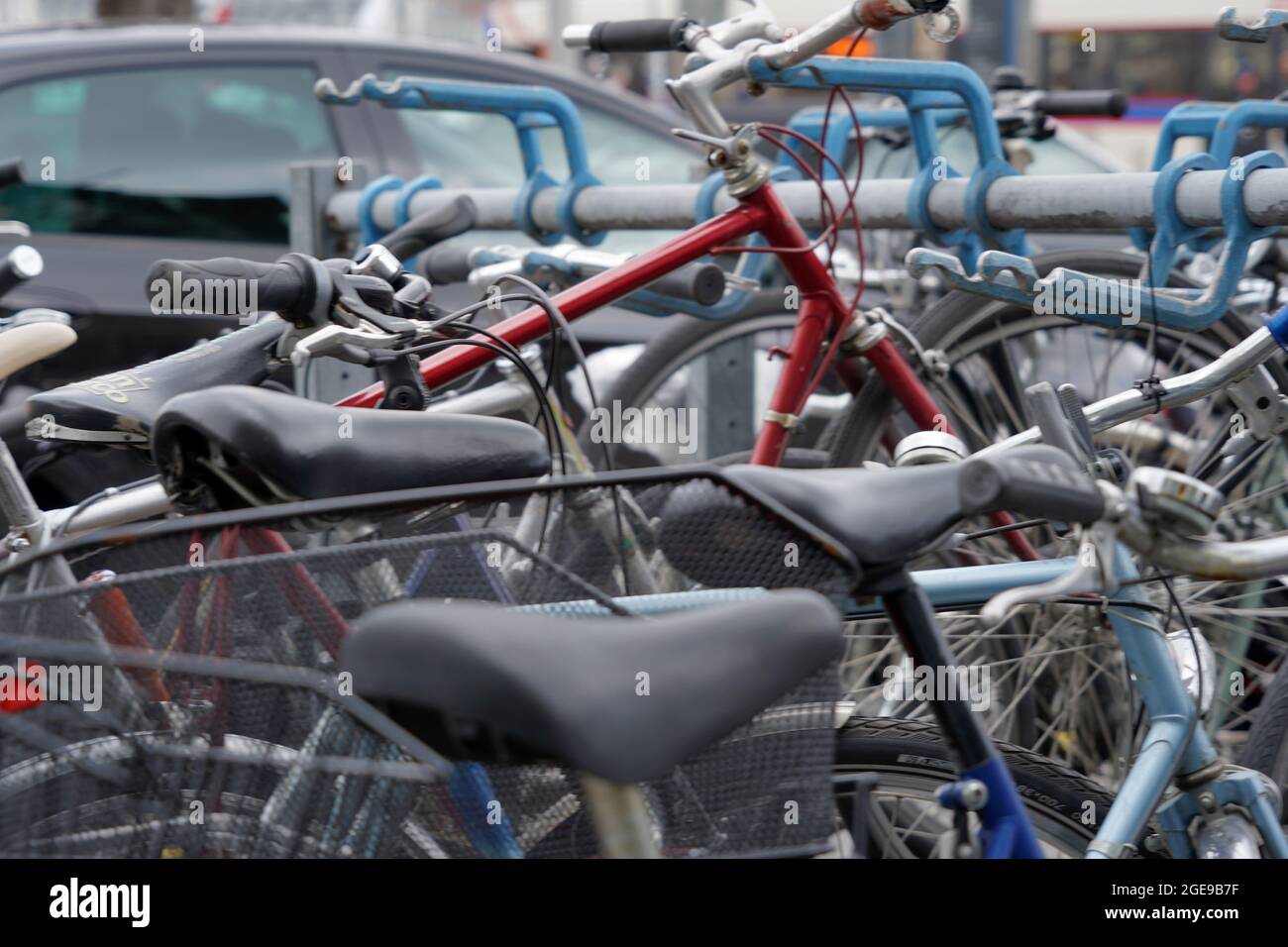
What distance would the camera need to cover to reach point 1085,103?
4.02m

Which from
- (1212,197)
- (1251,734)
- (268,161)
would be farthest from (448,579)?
(268,161)

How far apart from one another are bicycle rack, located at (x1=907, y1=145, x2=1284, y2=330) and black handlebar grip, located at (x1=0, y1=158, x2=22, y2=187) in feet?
6.10

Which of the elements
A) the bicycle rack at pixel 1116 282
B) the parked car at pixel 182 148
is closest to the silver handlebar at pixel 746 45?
the bicycle rack at pixel 1116 282

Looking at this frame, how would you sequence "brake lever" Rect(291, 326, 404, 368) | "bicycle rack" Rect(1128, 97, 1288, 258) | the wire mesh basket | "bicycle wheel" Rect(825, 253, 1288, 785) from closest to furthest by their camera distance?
the wire mesh basket → "brake lever" Rect(291, 326, 404, 368) → "bicycle wheel" Rect(825, 253, 1288, 785) → "bicycle rack" Rect(1128, 97, 1288, 258)

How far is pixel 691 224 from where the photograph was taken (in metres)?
3.31

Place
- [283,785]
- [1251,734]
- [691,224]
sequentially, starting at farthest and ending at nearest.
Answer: [691,224] → [1251,734] → [283,785]

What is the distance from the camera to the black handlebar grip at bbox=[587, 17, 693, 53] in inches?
110

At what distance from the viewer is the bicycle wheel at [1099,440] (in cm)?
250

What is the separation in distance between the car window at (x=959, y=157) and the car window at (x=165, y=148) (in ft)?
5.30

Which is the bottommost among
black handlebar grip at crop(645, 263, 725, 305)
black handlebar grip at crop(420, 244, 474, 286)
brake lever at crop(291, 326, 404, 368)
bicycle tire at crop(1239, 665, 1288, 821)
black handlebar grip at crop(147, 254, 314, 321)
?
bicycle tire at crop(1239, 665, 1288, 821)

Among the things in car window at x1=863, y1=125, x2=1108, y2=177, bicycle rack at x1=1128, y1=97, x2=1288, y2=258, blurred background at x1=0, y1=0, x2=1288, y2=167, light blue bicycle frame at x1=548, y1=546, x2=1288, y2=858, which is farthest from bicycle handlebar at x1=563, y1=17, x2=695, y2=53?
blurred background at x1=0, y1=0, x2=1288, y2=167

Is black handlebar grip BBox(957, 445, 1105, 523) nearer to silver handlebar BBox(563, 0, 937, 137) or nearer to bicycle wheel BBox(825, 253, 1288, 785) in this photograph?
bicycle wheel BBox(825, 253, 1288, 785)
